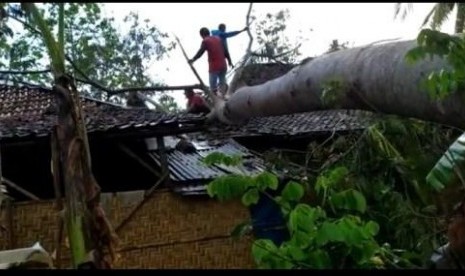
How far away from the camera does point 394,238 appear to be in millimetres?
4695

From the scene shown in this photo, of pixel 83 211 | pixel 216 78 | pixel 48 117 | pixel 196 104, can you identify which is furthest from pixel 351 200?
pixel 196 104

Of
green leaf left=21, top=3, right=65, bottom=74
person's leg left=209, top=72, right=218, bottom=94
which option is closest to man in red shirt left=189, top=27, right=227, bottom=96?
person's leg left=209, top=72, right=218, bottom=94

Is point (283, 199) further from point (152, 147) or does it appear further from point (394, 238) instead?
point (152, 147)

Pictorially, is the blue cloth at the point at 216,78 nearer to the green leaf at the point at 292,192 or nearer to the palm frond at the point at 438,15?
the palm frond at the point at 438,15

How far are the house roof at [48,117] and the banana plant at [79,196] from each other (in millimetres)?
2421

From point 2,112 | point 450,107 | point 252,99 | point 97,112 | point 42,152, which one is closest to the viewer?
point 450,107

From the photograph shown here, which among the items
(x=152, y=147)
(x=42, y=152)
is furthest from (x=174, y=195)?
(x=42, y=152)

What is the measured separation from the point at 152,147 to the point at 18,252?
405 centimetres

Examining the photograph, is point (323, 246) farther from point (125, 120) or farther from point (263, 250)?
point (125, 120)

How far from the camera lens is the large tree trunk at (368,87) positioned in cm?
327

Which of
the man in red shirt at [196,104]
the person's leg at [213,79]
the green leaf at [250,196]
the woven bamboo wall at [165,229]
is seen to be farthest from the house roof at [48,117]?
the green leaf at [250,196]

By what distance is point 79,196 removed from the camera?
106 inches

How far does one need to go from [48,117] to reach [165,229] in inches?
76.3

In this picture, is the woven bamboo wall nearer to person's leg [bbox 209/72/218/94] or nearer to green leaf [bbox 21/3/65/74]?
person's leg [bbox 209/72/218/94]
